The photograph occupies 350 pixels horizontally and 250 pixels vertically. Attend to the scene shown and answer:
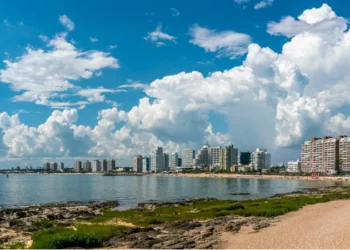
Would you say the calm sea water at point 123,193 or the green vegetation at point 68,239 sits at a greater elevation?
the green vegetation at point 68,239

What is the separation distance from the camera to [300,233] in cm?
2823

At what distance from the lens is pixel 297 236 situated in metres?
27.1

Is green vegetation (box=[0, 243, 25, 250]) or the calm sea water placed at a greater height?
green vegetation (box=[0, 243, 25, 250])

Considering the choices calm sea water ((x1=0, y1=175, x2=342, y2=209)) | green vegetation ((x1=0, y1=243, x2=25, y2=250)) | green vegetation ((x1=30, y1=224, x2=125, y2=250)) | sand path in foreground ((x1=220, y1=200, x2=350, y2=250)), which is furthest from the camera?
calm sea water ((x1=0, y1=175, x2=342, y2=209))

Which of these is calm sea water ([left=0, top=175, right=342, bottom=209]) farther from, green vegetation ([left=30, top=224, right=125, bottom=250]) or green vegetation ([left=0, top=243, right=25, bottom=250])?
green vegetation ([left=0, top=243, right=25, bottom=250])

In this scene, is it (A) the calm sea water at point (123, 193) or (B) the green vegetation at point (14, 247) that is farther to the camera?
(A) the calm sea water at point (123, 193)

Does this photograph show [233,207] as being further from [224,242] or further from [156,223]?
[224,242]

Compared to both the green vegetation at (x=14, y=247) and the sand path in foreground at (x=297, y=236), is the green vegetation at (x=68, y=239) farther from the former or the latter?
the sand path in foreground at (x=297, y=236)

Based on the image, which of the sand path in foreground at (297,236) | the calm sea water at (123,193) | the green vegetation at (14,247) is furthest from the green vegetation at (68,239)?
the calm sea water at (123,193)

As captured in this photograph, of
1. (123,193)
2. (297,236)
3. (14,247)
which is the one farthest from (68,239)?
(123,193)

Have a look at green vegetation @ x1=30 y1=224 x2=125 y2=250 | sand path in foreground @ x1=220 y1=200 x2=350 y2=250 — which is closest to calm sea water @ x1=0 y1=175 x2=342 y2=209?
green vegetation @ x1=30 y1=224 x2=125 y2=250

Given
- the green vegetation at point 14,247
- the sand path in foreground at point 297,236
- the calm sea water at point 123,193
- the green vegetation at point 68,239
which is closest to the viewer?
the green vegetation at point 68,239

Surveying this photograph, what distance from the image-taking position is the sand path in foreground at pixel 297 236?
24152mm

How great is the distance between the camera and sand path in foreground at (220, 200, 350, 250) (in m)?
24.2
